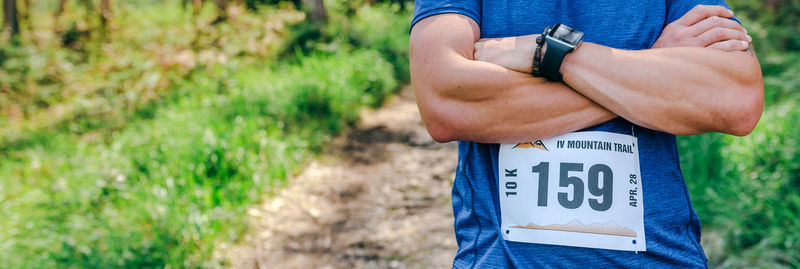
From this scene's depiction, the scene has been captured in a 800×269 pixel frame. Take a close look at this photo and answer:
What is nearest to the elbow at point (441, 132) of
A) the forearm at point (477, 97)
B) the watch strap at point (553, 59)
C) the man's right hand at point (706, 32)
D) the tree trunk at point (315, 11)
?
the forearm at point (477, 97)

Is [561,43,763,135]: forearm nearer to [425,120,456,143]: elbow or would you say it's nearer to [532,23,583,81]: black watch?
[532,23,583,81]: black watch

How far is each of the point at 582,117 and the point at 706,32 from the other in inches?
15.6

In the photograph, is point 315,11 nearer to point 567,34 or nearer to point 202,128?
point 202,128

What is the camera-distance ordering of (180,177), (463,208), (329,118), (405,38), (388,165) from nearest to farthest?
(463,208) → (180,177) → (388,165) → (329,118) → (405,38)

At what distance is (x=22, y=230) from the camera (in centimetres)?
334

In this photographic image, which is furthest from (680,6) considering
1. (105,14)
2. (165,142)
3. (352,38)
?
(105,14)

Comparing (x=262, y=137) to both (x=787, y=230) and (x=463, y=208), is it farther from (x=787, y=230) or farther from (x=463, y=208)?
(x=787, y=230)

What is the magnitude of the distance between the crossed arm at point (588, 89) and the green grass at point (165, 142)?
2.42 meters

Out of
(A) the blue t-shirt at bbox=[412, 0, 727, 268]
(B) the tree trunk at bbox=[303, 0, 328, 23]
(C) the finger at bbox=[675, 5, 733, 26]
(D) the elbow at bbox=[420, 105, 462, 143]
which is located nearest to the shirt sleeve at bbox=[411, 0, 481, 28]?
(A) the blue t-shirt at bbox=[412, 0, 727, 268]

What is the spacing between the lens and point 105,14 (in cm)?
955

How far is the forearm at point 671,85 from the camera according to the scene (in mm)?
1185

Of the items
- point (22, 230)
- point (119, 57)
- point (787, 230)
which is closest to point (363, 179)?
point (22, 230)

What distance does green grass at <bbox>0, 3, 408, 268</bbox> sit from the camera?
3.17 metres

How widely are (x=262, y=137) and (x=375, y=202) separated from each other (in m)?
1.26
